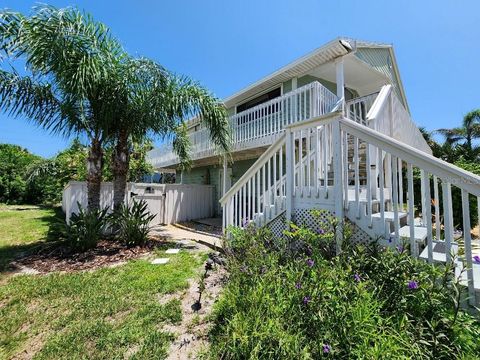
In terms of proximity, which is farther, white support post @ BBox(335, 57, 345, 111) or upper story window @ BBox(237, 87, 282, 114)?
upper story window @ BBox(237, 87, 282, 114)

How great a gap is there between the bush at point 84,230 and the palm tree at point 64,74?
461mm

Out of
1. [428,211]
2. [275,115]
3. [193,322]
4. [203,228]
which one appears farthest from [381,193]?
[203,228]

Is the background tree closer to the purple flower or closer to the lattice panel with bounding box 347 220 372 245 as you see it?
the lattice panel with bounding box 347 220 372 245

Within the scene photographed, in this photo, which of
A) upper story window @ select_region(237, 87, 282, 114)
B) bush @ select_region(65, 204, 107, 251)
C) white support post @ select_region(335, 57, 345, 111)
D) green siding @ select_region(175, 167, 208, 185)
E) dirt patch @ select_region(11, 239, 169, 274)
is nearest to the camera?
dirt patch @ select_region(11, 239, 169, 274)

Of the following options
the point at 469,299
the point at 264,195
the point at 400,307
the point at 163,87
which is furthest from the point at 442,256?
the point at 163,87

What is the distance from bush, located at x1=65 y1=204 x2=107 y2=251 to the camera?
5109mm

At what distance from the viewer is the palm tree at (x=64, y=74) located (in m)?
4.46

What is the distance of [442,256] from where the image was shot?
8.95 feet

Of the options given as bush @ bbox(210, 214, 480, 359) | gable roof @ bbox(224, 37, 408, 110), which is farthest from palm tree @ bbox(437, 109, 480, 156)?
bush @ bbox(210, 214, 480, 359)

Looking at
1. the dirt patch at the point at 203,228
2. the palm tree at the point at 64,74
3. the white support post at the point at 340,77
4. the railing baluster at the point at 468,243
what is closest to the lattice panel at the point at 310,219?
the railing baluster at the point at 468,243

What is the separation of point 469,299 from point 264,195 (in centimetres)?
285

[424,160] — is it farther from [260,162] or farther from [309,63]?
[309,63]

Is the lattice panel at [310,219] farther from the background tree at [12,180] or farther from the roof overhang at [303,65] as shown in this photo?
the background tree at [12,180]

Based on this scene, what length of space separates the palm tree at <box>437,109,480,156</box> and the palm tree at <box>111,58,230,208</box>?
20062 mm
